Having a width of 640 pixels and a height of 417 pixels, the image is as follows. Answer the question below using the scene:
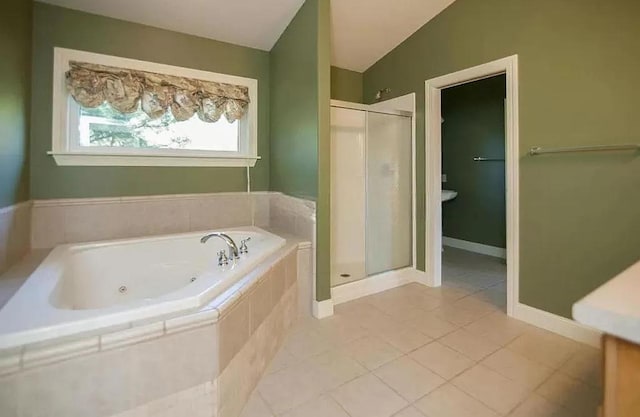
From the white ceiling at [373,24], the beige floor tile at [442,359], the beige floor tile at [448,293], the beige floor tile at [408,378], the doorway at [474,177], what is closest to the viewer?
the beige floor tile at [408,378]

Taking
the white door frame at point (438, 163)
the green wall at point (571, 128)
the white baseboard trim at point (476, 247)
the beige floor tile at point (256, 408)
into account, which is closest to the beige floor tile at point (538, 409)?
the green wall at point (571, 128)

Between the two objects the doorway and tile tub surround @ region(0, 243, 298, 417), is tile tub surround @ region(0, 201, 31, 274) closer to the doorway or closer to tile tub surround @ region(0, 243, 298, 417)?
tile tub surround @ region(0, 243, 298, 417)

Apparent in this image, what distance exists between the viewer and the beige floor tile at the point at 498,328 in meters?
2.04

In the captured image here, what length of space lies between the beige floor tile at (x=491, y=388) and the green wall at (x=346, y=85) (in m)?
2.68

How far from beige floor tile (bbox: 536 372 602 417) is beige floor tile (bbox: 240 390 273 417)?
51.0 inches

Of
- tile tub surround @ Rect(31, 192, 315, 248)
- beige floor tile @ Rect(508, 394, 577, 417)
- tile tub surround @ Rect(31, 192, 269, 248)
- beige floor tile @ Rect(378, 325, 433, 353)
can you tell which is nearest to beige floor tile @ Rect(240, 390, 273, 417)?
beige floor tile @ Rect(378, 325, 433, 353)

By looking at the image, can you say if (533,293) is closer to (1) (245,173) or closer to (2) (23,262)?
(1) (245,173)

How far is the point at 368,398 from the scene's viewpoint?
148 centimetres

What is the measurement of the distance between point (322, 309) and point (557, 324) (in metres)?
1.58

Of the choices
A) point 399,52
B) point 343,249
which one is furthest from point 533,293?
point 399,52

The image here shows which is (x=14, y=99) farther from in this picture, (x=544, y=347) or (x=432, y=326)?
(x=544, y=347)

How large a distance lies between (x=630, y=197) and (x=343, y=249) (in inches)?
75.2

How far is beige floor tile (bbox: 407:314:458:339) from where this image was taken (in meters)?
2.11

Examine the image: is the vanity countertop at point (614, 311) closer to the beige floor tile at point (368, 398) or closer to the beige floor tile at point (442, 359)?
the beige floor tile at point (368, 398)
